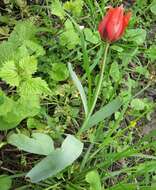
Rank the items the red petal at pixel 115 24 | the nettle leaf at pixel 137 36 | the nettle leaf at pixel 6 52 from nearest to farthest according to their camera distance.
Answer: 1. the red petal at pixel 115 24
2. the nettle leaf at pixel 6 52
3. the nettle leaf at pixel 137 36

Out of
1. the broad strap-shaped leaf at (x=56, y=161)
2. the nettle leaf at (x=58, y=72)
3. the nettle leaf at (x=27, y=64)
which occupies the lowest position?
the broad strap-shaped leaf at (x=56, y=161)

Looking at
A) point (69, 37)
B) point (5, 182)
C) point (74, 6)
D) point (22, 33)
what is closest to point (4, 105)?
point (5, 182)

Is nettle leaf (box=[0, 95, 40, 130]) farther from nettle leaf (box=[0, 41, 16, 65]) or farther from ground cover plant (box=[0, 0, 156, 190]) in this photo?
nettle leaf (box=[0, 41, 16, 65])

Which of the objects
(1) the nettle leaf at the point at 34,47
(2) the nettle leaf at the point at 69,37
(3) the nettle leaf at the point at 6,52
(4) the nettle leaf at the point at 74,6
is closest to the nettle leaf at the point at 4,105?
(3) the nettle leaf at the point at 6,52

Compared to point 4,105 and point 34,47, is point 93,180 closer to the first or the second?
point 4,105

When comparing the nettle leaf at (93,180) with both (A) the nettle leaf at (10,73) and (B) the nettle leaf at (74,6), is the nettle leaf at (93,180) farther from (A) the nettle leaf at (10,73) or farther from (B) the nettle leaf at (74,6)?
(B) the nettle leaf at (74,6)

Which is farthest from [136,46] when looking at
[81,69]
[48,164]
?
[48,164]
